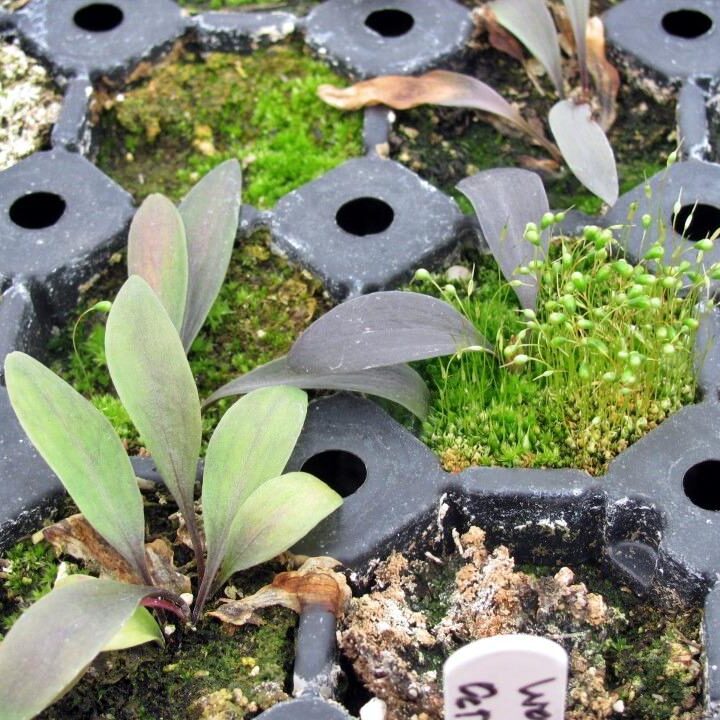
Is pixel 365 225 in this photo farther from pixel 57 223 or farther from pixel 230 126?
pixel 57 223

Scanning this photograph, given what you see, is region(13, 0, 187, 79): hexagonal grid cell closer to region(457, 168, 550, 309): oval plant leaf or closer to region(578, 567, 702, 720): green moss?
region(457, 168, 550, 309): oval plant leaf

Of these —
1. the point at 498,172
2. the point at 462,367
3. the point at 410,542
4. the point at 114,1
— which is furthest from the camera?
the point at 114,1

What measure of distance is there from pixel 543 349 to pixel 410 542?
0.46m

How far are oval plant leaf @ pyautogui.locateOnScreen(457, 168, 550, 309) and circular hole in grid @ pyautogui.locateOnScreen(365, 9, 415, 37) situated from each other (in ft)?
2.58

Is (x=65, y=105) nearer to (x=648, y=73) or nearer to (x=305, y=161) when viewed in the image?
(x=305, y=161)

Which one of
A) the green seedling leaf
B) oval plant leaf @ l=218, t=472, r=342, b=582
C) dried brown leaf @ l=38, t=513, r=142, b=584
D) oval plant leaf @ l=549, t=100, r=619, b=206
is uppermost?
oval plant leaf @ l=549, t=100, r=619, b=206

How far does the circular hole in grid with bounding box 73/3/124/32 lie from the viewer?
297cm

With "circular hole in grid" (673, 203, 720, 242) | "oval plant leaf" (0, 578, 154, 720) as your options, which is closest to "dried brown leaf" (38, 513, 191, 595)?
"oval plant leaf" (0, 578, 154, 720)

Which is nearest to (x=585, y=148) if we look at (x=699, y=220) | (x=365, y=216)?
(x=699, y=220)

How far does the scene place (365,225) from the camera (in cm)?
258

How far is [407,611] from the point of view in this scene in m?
1.91

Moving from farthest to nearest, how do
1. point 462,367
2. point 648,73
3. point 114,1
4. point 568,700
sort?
point 114,1
point 648,73
point 462,367
point 568,700

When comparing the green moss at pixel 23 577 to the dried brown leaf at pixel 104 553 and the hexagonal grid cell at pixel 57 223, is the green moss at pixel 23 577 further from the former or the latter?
the hexagonal grid cell at pixel 57 223

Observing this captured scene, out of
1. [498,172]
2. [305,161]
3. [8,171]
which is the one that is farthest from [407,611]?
[8,171]
